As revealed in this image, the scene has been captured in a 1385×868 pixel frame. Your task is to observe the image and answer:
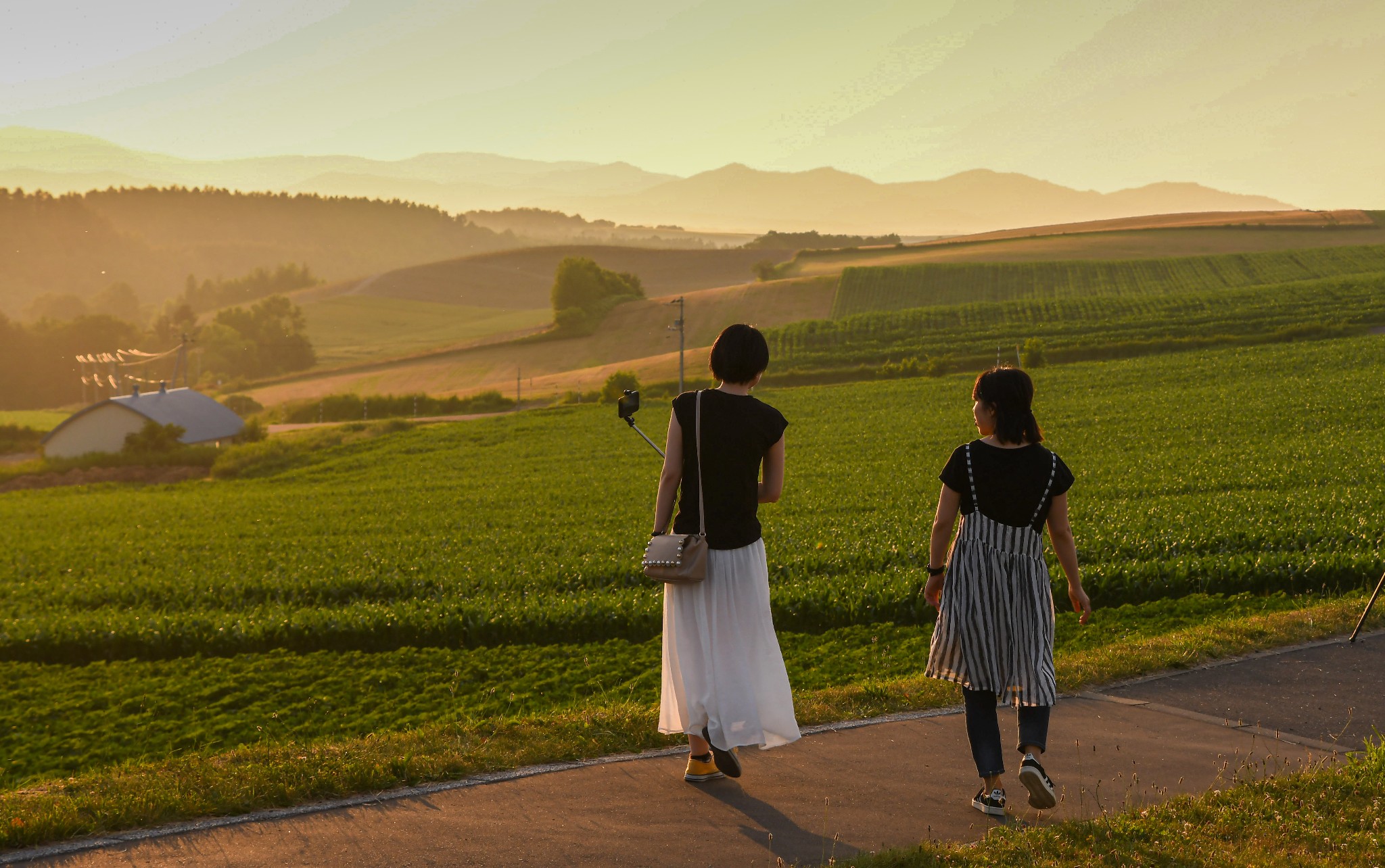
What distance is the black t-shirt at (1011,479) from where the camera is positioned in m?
5.63

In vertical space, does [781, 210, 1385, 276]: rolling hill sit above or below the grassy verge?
above

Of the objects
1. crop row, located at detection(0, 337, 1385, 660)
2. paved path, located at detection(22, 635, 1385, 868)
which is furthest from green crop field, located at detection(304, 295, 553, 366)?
paved path, located at detection(22, 635, 1385, 868)

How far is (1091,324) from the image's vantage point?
2544 inches

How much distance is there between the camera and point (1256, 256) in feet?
272

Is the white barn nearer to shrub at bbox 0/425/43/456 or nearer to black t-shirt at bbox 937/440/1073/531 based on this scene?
shrub at bbox 0/425/43/456

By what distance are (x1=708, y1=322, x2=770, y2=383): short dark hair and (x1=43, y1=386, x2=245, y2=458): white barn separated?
201 feet

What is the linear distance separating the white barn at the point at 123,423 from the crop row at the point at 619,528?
1604cm

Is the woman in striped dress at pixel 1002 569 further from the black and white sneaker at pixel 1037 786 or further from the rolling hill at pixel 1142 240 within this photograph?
the rolling hill at pixel 1142 240

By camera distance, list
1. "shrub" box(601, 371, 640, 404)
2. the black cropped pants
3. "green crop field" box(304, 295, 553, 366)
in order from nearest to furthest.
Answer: the black cropped pants → "shrub" box(601, 371, 640, 404) → "green crop field" box(304, 295, 553, 366)

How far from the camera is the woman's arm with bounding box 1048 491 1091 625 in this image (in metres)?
5.67

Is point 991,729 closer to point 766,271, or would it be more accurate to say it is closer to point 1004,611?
point 1004,611

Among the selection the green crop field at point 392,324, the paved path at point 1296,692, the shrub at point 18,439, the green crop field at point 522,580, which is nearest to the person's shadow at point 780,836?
the green crop field at point 522,580

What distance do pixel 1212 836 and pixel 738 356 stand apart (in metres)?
3.34

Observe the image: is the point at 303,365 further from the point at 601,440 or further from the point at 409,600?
the point at 409,600
